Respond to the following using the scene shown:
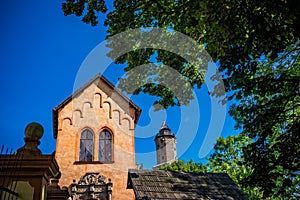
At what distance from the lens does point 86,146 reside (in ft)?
54.4

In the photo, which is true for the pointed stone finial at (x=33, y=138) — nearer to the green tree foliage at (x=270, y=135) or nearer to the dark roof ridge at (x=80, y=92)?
the green tree foliage at (x=270, y=135)

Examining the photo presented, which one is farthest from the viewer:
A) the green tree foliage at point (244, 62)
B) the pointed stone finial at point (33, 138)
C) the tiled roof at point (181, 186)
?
the tiled roof at point (181, 186)

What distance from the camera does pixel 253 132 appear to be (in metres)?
8.71

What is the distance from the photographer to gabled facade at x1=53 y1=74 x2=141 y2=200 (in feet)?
51.6

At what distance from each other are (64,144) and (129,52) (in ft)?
30.9

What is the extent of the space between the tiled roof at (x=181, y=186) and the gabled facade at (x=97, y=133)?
5.77m

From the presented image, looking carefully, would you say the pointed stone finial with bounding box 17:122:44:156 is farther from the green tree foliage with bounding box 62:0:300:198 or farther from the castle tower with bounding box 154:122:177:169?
the castle tower with bounding box 154:122:177:169

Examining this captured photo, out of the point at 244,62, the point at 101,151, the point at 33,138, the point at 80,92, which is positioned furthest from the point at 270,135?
the point at 80,92

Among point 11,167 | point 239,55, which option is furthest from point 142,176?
point 11,167

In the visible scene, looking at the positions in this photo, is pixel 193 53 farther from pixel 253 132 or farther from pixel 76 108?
pixel 76 108

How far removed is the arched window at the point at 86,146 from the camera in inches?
640

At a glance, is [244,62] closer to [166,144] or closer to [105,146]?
[105,146]

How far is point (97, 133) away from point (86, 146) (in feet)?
3.38

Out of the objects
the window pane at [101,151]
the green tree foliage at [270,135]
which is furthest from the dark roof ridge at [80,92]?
the green tree foliage at [270,135]
